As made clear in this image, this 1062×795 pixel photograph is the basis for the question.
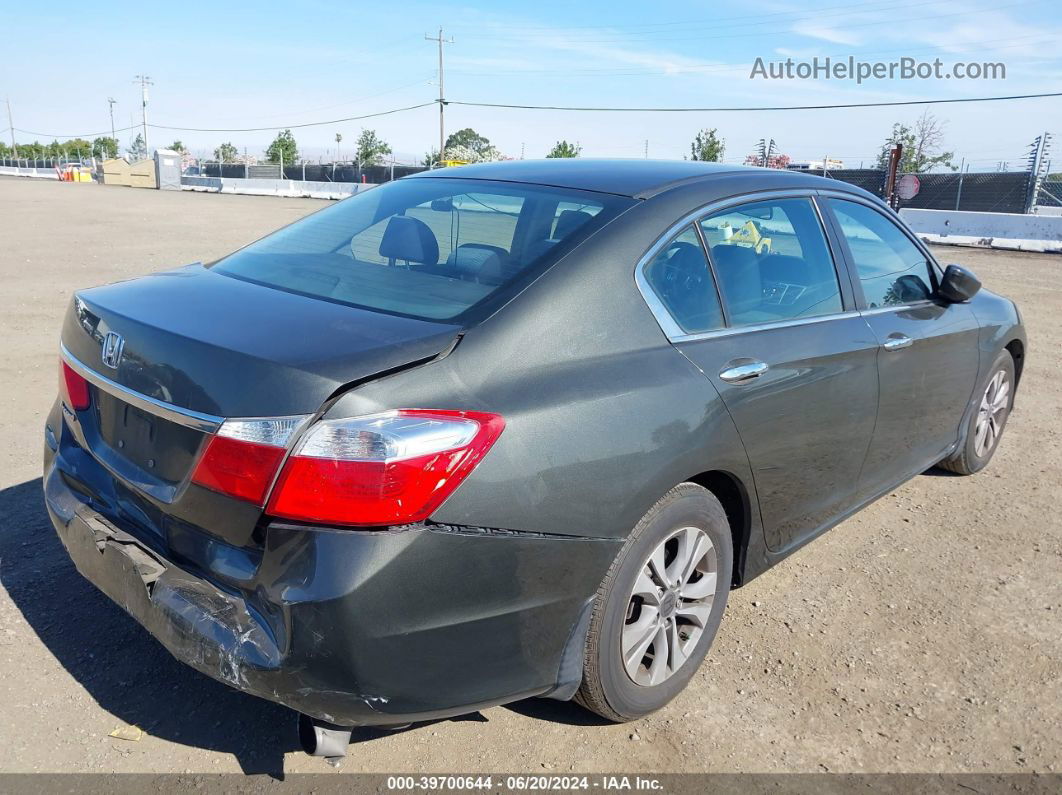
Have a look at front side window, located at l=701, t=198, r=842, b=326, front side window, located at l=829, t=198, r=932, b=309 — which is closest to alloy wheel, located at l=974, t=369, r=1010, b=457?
front side window, located at l=829, t=198, r=932, b=309

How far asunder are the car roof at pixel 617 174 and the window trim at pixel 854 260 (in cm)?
11

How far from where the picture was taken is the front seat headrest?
9.35ft

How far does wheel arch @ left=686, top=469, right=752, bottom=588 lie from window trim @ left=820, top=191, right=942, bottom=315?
1.11 metres

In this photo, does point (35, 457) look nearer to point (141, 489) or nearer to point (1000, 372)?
point (141, 489)

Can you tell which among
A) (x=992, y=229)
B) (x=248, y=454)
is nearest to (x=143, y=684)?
(x=248, y=454)

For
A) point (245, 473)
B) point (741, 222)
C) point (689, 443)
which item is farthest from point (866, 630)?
point (245, 473)

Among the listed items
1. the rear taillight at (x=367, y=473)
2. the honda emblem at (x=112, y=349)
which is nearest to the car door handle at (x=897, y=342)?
the rear taillight at (x=367, y=473)

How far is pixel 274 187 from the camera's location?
48375mm

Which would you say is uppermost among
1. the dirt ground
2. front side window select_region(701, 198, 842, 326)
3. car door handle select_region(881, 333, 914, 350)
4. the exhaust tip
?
front side window select_region(701, 198, 842, 326)

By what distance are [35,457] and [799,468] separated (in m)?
3.96

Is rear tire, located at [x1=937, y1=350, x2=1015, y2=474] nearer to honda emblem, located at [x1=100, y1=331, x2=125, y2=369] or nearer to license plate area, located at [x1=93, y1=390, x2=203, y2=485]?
license plate area, located at [x1=93, y1=390, x2=203, y2=485]

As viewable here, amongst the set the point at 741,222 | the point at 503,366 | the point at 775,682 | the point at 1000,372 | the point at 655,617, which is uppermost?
the point at 741,222

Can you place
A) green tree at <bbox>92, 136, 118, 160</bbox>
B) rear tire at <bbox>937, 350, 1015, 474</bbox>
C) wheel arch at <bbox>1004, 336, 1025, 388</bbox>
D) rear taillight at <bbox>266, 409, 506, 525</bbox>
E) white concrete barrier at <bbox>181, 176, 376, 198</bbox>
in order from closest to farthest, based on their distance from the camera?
1. rear taillight at <bbox>266, 409, 506, 525</bbox>
2. rear tire at <bbox>937, 350, 1015, 474</bbox>
3. wheel arch at <bbox>1004, 336, 1025, 388</bbox>
4. white concrete barrier at <bbox>181, 176, 376, 198</bbox>
5. green tree at <bbox>92, 136, 118, 160</bbox>

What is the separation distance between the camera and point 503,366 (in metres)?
2.17
